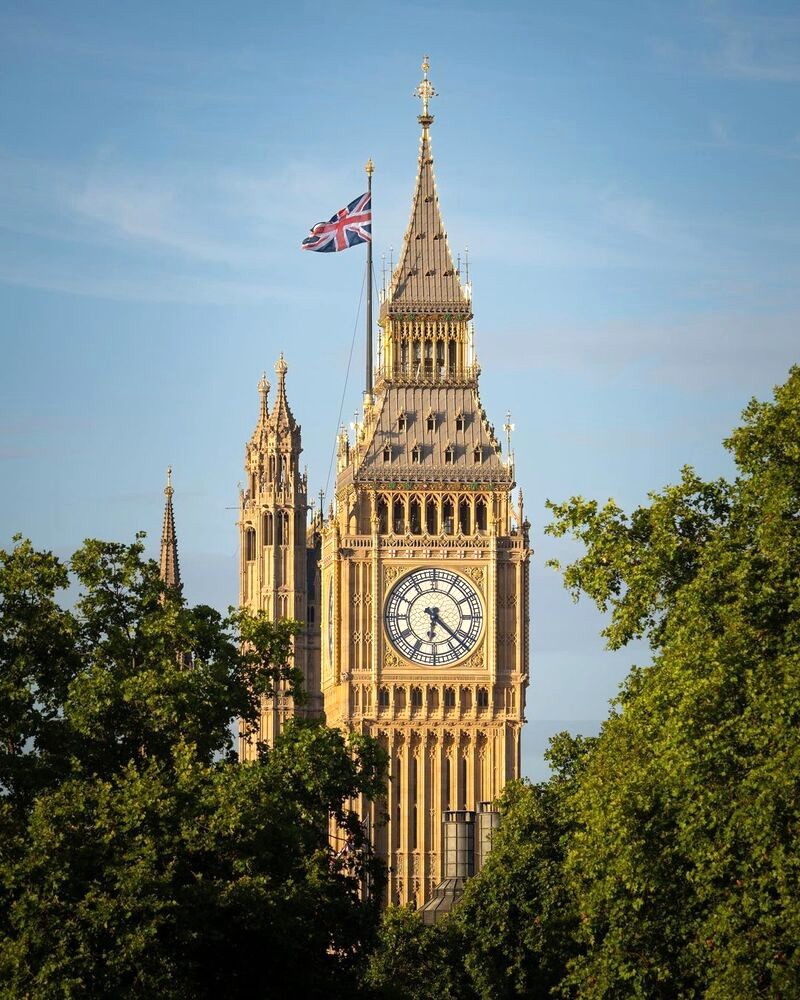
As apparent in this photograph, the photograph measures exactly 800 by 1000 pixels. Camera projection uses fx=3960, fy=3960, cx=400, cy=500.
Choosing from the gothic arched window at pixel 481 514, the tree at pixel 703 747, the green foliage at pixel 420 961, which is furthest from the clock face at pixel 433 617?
the tree at pixel 703 747

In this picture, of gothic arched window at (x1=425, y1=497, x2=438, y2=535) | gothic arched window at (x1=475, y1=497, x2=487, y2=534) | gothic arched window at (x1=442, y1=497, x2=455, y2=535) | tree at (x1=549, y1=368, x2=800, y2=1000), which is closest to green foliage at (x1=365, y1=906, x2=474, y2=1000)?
tree at (x1=549, y1=368, x2=800, y2=1000)

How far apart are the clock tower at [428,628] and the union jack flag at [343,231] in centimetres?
1006

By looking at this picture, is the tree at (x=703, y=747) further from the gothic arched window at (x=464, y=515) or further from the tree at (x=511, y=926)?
the gothic arched window at (x=464, y=515)

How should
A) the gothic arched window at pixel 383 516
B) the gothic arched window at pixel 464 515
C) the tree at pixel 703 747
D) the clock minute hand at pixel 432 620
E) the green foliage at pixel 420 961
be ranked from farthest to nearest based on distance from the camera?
the gothic arched window at pixel 464 515 → the gothic arched window at pixel 383 516 → the clock minute hand at pixel 432 620 → the green foliage at pixel 420 961 → the tree at pixel 703 747

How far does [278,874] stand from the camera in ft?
405

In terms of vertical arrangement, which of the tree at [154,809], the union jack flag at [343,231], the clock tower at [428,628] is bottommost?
the tree at [154,809]

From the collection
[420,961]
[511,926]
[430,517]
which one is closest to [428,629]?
[430,517]

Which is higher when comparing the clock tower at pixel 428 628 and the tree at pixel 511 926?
the clock tower at pixel 428 628

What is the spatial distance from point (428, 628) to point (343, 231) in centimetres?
2028

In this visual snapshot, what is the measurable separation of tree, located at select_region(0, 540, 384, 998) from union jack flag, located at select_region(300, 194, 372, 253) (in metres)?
64.8

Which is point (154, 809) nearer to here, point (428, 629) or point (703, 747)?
point (703, 747)

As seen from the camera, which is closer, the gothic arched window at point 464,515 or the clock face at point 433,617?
the clock face at point 433,617

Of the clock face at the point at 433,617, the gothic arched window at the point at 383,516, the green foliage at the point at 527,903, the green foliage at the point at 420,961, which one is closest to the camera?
the green foliage at the point at 527,903

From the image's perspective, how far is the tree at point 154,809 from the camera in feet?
377
